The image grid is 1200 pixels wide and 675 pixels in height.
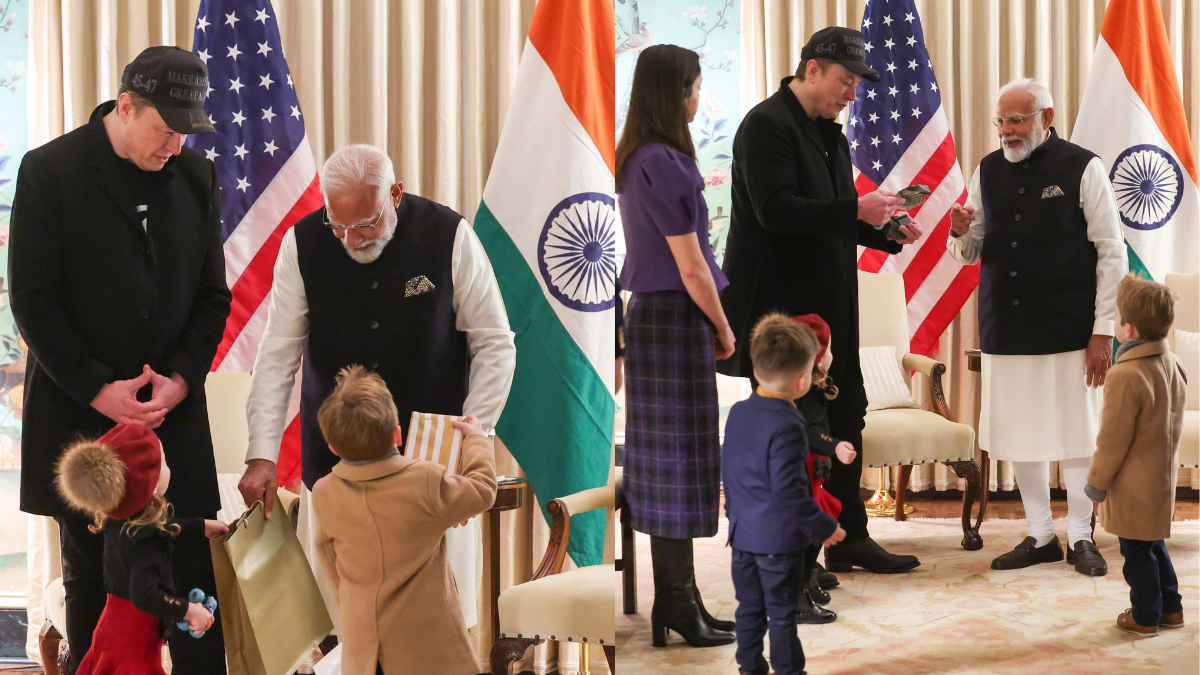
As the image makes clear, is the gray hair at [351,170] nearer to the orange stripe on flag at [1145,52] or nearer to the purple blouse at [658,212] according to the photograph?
the purple blouse at [658,212]

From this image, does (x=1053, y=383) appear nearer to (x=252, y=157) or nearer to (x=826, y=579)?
(x=826, y=579)

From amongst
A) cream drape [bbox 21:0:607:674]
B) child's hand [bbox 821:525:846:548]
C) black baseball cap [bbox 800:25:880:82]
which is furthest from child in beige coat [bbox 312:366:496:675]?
cream drape [bbox 21:0:607:674]

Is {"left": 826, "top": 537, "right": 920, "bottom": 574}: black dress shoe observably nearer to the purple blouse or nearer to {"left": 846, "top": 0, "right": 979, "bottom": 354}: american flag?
the purple blouse

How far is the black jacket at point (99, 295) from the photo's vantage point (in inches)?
81.0

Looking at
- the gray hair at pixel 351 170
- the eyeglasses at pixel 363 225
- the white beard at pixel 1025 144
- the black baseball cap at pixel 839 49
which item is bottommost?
the eyeglasses at pixel 363 225

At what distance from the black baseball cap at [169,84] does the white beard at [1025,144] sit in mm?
2094

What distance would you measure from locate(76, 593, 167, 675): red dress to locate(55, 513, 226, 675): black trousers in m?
0.14

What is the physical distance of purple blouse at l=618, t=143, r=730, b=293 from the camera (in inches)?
56.2

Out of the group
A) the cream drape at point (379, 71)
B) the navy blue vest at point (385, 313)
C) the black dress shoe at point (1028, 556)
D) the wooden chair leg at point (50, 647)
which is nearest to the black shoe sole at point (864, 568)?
the black dress shoe at point (1028, 556)

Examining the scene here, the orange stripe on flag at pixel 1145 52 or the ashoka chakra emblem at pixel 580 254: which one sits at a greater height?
the orange stripe on flag at pixel 1145 52

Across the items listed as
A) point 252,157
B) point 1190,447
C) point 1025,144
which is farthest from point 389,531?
point 1190,447

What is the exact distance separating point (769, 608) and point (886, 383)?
2.42 m

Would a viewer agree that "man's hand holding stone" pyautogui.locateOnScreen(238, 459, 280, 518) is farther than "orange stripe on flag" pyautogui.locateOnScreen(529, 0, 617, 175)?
No

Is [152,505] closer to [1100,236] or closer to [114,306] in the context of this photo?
[114,306]
